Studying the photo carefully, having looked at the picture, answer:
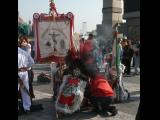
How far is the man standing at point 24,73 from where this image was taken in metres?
7.67

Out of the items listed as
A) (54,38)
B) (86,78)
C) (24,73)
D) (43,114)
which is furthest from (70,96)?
(54,38)

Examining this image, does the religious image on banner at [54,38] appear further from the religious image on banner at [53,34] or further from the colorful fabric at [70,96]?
the colorful fabric at [70,96]

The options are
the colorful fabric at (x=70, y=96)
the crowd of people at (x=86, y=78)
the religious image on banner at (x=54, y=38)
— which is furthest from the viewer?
the religious image on banner at (x=54, y=38)

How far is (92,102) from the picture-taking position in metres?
8.09

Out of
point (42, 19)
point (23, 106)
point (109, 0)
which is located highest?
point (109, 0)

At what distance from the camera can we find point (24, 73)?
7.86 m

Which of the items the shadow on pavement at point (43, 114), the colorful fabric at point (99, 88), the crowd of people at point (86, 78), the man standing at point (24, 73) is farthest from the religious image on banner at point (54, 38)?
the shadow on pavement at point (43, 114)

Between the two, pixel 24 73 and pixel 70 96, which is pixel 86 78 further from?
pixel 24 73

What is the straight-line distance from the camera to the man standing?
302 inches
